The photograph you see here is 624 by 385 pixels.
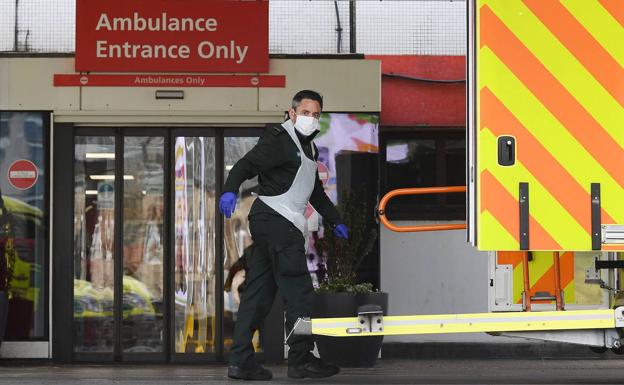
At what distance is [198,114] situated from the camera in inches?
400

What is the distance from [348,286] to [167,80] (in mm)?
2362

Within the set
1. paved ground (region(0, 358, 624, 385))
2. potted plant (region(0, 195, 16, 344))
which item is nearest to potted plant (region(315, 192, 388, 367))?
paved ground (region(0, 358, 624, 385))

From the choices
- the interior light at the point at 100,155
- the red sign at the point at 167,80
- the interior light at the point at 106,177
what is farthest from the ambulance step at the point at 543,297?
the interior light at the point at 100,155

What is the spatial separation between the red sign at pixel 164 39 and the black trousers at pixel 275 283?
3.23 m

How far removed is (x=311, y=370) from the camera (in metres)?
7.12

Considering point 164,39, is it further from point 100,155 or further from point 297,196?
point 297,196

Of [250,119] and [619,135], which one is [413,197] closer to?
[250,119]

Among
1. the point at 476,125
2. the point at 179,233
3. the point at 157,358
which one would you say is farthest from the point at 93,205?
the point at 476,125

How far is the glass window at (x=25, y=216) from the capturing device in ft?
33.3

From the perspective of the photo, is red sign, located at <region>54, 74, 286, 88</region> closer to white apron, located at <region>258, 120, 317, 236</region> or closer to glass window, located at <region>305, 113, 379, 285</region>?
glass window, located at <region>305, 113, 379, 285</region>

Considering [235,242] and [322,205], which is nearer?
[322,205]

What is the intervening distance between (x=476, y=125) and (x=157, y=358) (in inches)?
208

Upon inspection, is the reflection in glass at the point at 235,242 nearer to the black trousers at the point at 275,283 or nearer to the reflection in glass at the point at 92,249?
the reflection in glass at the point at 92,249

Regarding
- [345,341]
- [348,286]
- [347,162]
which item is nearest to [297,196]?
[345,341]
